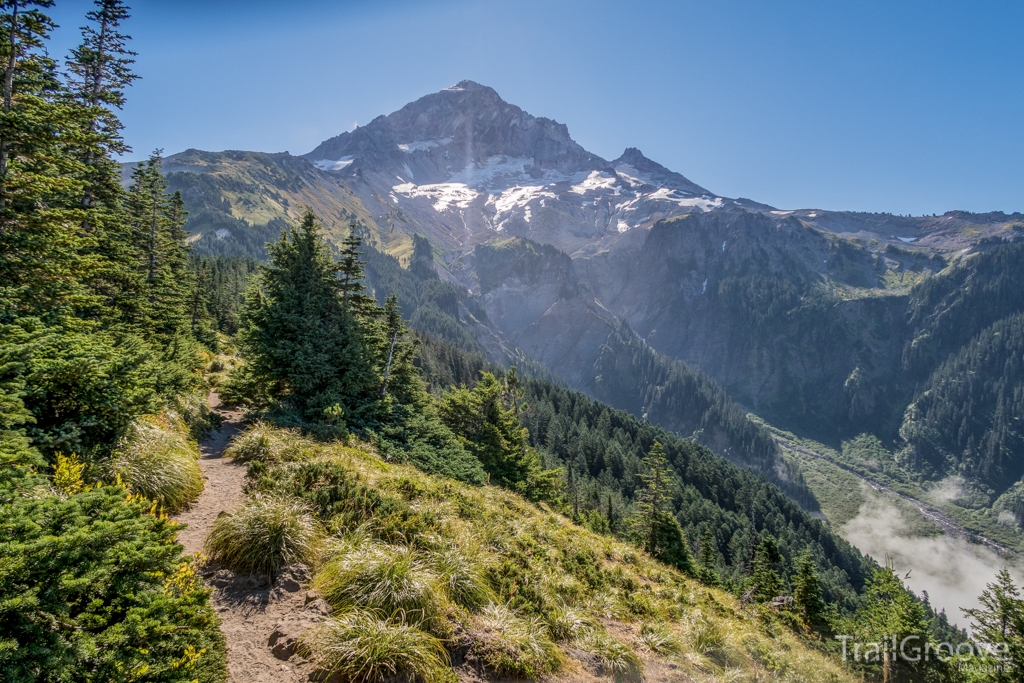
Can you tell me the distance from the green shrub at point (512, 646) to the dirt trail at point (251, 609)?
8.71ft

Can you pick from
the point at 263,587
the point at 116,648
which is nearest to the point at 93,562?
the point at 116,648

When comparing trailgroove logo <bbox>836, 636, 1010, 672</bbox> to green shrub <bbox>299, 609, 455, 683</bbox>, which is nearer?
green shrub <bbox>299, 609, 455, 683</bbox>

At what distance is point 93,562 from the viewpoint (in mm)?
4297

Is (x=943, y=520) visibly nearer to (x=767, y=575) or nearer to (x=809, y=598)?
(x=767, y=575)

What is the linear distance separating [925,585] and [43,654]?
7846 inches

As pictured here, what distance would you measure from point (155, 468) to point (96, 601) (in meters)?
5.99

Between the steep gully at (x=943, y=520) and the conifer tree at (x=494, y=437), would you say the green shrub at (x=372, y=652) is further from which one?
the steep gully at (x=943, y=520)

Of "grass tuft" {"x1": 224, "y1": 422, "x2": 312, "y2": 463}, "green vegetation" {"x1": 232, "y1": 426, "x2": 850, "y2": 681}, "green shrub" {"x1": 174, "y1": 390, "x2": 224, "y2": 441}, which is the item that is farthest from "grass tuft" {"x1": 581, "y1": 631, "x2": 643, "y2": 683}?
"green shrub" {"x1": 174, "y1": 390, "x2": 224, "y2": 441}

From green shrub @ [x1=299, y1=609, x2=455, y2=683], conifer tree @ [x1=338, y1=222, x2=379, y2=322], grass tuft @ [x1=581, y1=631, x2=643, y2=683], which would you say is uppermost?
conifer tree @ [x1=338, y1=222, x2=379, y2=322]

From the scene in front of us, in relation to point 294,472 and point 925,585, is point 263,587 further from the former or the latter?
point 925,585

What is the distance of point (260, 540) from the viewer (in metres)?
7.50

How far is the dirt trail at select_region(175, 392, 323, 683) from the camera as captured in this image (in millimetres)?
5551

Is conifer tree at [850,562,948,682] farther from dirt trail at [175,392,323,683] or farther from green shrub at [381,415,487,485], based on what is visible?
dirt trail at [175,392,323,683]

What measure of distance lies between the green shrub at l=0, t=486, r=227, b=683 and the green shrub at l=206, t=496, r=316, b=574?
210 cm
